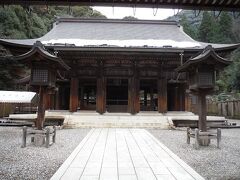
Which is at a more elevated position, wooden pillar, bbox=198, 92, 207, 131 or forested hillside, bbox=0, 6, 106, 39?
forested hillside, bbox=0, 6, 106, 39

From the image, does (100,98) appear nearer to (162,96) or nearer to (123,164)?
(162,96)

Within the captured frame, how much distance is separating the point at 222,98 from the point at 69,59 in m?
23.9

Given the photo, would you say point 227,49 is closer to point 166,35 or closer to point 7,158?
point 166,35

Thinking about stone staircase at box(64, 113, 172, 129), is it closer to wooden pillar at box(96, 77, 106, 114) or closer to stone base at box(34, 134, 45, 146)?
wooden pillar at box(96, 77, 106, 114)

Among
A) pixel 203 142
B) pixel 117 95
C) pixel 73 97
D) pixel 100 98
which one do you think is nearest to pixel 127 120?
pixel 100 98

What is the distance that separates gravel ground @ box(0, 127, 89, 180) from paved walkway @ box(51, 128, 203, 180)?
37cm

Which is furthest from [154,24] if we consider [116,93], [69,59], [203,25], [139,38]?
[203,25]

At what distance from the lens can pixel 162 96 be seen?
728 inches

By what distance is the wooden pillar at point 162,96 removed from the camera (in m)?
18.3

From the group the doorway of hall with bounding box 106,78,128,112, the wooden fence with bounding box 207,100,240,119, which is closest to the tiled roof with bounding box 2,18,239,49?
the doorway of hall with bounding box 106,78,128,112

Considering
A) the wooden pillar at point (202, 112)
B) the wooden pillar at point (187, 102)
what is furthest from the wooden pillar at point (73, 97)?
the wooden pillar at point (202, 112)

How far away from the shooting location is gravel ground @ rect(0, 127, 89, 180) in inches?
232

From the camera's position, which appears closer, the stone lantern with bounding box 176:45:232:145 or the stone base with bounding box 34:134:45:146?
the stone base with bounding box 34:134:45:146

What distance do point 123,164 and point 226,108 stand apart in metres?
22.0
